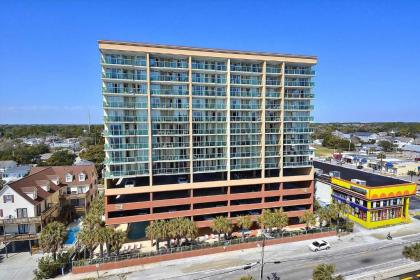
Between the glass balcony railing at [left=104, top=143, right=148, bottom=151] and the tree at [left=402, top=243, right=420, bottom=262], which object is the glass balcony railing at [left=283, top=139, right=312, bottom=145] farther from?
the tree at [left=402, top=243, right=420, bottom=262]

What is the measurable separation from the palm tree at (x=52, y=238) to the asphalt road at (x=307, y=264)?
38.8ft

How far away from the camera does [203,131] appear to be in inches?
2131

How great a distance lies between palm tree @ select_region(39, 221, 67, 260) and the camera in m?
39.4

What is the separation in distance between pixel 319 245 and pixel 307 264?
252 inches

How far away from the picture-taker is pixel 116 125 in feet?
164

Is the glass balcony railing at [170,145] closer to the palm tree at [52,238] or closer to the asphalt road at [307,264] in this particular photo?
the palm tree at [52,238]

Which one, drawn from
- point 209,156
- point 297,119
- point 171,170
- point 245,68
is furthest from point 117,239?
point 297,119

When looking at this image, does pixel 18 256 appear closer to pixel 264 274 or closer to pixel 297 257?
pixel 264 274

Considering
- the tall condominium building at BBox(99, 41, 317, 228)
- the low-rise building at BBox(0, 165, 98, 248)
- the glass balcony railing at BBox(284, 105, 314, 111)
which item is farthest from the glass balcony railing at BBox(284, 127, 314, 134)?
the low-rise building at BBox(0, 165, 98, 248)

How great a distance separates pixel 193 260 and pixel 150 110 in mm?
27305

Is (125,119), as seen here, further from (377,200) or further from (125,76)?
(377,200)

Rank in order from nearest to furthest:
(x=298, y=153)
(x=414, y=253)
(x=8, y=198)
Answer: (x=414, y=253), (x=8, y=198), (x=298, y=153)

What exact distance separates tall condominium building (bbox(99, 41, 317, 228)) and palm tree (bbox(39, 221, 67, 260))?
30.7 ft

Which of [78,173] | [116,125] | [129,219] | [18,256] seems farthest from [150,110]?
[18,256]
